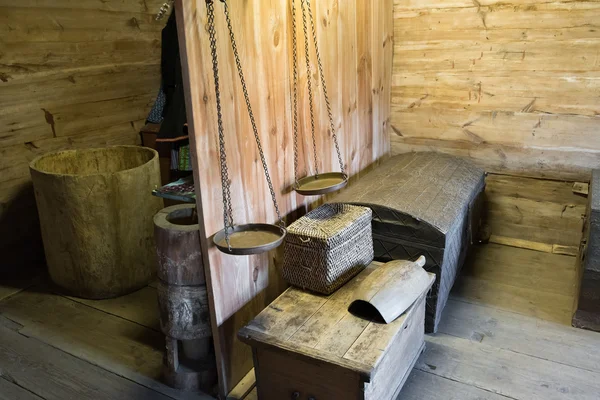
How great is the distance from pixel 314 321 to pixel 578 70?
2.03m

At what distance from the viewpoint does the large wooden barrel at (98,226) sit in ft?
8.52

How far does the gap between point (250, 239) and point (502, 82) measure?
194cm

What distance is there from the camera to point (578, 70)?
9.02ft

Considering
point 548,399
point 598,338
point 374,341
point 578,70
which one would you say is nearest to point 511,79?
Answer: point 578,70

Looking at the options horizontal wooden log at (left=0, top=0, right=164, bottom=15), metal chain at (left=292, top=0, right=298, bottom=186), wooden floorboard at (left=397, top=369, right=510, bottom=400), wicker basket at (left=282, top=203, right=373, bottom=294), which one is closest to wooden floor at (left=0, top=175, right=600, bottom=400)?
wooden floorboard at (left=397, top=369, right=510, bottom=400)

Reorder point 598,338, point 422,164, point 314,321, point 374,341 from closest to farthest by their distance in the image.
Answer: point 374,341, point 314,321, point 598,338, point 422,164

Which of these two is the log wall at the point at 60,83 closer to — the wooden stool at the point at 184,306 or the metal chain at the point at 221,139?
the wooden stool at the point at 184,306

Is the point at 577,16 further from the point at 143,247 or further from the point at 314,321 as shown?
the point at 143,247

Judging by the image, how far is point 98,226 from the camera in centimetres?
266

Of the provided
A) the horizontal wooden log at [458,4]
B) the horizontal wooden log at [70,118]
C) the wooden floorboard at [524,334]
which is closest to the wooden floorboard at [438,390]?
the wooden floorboard at [524,334]

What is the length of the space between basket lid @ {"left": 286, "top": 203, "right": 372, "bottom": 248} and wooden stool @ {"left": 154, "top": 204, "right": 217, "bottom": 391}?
Answer: 388 millimetres

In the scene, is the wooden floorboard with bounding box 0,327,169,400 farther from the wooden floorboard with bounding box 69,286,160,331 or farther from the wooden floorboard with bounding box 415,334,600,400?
the wooden floorboard with bounding box 415,334,600,400

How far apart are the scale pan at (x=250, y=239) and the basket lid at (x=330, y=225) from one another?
0.63ft

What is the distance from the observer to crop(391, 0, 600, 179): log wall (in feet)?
9.03
